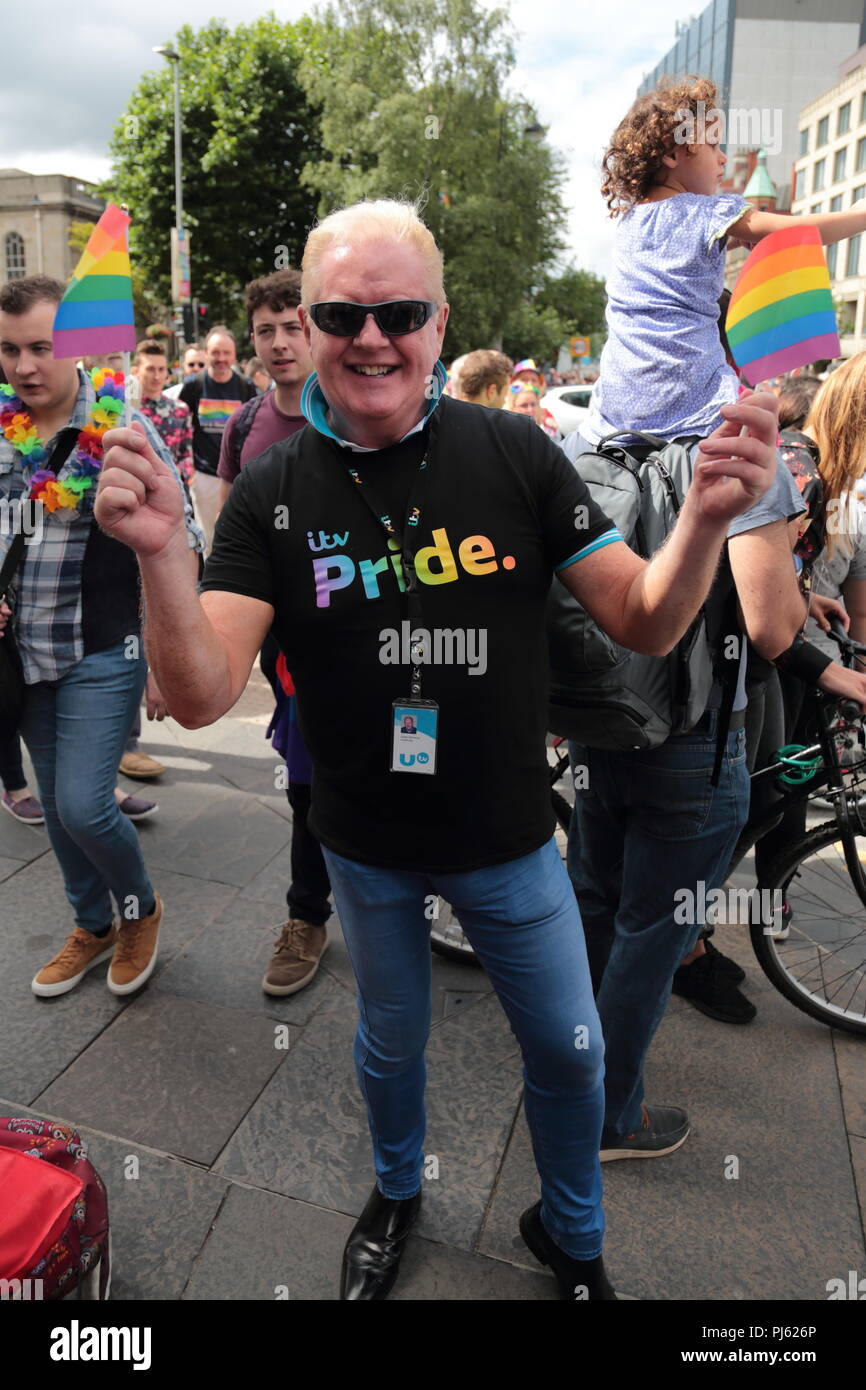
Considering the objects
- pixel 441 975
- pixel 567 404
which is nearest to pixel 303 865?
pixel 441 975

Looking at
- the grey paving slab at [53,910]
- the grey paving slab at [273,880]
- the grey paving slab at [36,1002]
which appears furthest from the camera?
the grey paving slab at [273,880]

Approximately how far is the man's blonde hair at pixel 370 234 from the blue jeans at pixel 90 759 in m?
1.53

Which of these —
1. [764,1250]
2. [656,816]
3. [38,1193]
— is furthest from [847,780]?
[38,1193]

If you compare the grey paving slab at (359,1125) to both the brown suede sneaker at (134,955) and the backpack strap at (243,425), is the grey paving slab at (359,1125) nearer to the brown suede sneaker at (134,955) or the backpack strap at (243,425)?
the brown suede sneaker at (134,955)

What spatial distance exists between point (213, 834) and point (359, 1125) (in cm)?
181

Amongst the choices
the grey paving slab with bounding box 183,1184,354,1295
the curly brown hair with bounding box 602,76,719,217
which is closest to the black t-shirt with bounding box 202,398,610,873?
the curly brown hair with bounding box 602,76,719,217

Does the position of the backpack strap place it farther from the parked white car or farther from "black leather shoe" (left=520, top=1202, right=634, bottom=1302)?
the parked white car

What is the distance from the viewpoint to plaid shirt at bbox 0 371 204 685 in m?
2.61

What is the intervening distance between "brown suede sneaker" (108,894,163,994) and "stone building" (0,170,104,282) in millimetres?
64513

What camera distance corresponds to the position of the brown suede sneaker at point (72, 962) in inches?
112

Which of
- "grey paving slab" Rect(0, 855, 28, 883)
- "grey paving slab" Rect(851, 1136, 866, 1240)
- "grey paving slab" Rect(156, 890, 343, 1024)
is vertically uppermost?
"grey paving slab" Rect(0, 855, 28, 883)

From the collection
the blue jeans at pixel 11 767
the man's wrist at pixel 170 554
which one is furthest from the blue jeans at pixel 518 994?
the blue jeans at pixel 11 767

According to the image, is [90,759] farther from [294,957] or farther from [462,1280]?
[462,1280]

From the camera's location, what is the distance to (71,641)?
2658 millimetres
